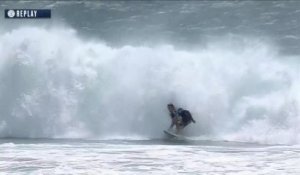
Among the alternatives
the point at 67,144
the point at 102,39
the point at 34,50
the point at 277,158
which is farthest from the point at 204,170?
the point at 102,39

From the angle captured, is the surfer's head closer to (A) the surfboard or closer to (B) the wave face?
(B) the wave face

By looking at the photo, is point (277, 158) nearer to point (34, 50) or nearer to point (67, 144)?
point (67, 144)

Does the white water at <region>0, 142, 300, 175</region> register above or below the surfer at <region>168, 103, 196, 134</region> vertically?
below

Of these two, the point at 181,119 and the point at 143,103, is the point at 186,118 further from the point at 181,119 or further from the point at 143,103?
the point at 143,103

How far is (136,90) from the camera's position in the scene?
2309 centimetres

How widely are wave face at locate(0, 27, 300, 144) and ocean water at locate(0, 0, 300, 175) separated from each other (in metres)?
0.03

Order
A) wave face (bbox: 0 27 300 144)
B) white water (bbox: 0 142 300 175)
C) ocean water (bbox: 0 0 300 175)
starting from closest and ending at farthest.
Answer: white water (bbox: 0 142 300 175) < ocean water (bbox: 0 0 300 175) < wave face (bbox: 0 27 300 144)

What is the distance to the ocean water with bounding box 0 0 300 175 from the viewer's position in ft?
53.6

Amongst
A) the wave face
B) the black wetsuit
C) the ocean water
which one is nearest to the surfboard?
the ocean water

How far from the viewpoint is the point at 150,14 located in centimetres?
3516

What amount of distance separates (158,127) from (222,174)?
7.04 meters

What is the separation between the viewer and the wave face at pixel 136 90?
21.4 m

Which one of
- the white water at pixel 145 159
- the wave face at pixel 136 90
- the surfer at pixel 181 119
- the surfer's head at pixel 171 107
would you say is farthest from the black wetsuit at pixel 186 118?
the white water at pixel 145 159

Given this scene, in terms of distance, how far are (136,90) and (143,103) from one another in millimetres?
676
